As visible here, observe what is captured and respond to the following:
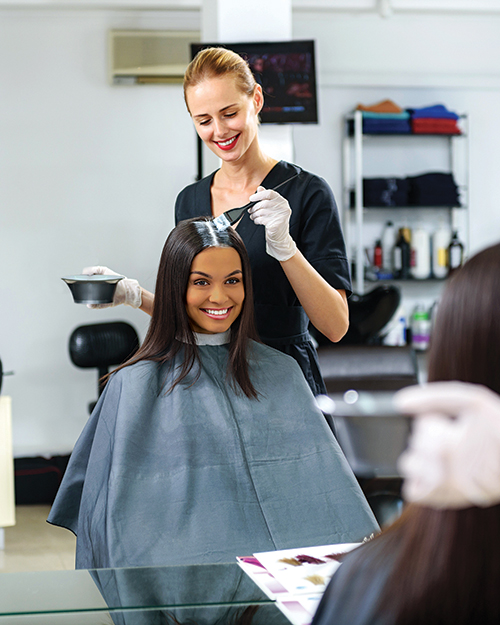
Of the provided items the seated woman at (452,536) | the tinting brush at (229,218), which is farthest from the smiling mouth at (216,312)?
the seated woman at (452,536)

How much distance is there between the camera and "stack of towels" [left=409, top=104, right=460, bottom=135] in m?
4.47

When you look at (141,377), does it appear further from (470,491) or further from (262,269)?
(470,491)

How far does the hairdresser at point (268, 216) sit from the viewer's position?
1.67 metres

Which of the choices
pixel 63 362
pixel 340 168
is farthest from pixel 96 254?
pixel 340 168

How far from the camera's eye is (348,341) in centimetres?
392

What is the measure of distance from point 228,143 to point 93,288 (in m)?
0.53

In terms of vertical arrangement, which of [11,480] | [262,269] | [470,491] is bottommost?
[11,480]

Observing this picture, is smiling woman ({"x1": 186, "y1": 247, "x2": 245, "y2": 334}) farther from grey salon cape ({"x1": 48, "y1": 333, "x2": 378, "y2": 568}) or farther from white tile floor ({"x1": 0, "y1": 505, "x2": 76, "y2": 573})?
white tile floor ({"x1": 0, "y1": 505, "x2": 76, "y2": 573})

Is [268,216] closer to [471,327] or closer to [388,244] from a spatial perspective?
[471,327]

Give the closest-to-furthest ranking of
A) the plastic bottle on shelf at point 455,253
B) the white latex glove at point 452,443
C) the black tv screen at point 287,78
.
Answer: the white latex glove at point 452,443 < the black tv screen at point 287,78 < the plastic bottle on shelf at point 455,253

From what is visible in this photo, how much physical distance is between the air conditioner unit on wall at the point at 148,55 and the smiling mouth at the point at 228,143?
2.91 m

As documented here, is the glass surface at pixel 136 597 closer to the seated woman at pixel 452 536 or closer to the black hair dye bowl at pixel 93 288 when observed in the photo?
the seated woman at pixel 452 536

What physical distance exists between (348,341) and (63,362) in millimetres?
1976

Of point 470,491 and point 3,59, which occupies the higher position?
point 3,59
